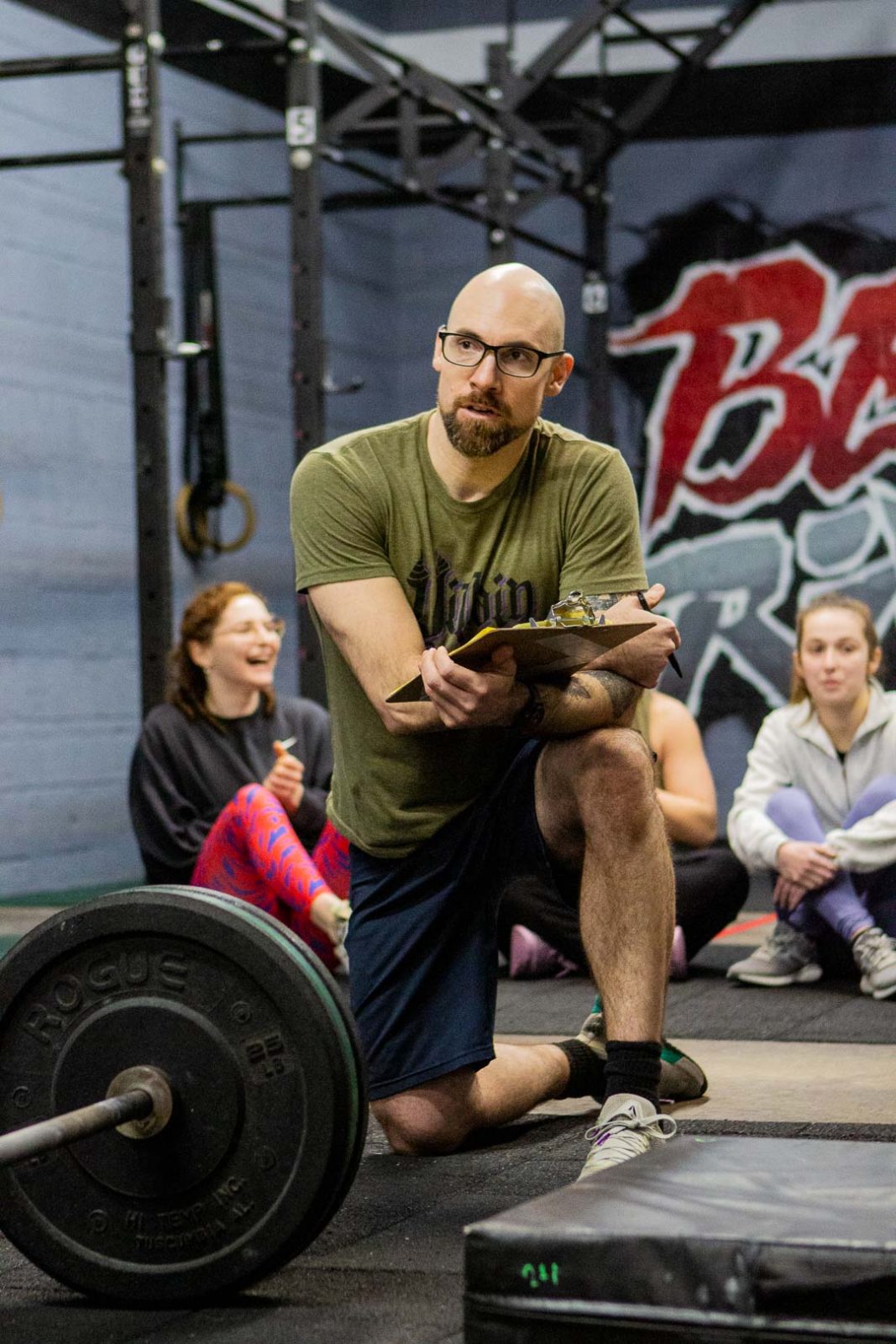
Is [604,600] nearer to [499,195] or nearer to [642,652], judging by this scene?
[642,652]

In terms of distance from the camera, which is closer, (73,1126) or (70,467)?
(73,1126)

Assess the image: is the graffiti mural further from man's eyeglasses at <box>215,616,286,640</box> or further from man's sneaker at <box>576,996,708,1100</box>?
man's sneaker at <box>576,996,708,1100</box>

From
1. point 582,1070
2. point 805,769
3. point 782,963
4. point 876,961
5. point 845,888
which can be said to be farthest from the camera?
point 805,769

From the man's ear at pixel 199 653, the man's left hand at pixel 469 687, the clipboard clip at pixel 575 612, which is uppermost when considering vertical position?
the clipboard clip at pixel 575 612

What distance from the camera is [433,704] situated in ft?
7.47

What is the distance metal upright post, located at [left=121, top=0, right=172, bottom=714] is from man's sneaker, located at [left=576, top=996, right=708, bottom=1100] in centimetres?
219

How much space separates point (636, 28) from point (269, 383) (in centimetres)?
192

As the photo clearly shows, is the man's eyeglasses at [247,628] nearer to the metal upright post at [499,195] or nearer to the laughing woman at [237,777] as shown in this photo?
the laughing woman at [237,777]

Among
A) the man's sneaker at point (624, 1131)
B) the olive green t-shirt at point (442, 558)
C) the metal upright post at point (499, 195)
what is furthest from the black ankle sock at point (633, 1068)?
the metal upright post at point (499, 195)

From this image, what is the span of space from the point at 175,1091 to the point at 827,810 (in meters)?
2.56

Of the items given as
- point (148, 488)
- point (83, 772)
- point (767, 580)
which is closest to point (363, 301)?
point (767, 580)

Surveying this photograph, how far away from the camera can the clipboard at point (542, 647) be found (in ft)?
6.84

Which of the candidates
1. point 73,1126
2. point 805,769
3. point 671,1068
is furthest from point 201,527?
point 73,1126

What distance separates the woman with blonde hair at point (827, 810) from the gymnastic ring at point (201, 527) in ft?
8.29
